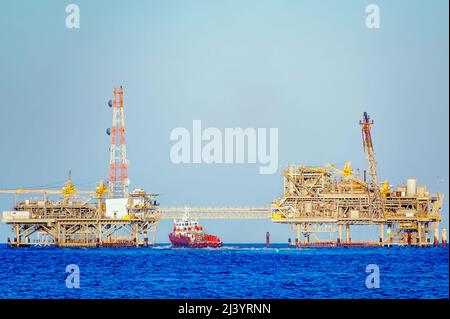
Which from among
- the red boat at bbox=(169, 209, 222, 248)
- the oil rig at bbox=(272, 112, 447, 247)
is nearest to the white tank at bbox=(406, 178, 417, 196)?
the oil rig at bbox=(272, 112, 447, 247)

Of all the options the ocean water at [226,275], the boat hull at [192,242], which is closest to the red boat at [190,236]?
the boat hull at [192,242]

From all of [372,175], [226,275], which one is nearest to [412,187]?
[372,175]

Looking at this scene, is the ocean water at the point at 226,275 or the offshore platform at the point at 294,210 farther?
the offshore platform at the point at 294,210

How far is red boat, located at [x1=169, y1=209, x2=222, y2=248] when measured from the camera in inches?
6043

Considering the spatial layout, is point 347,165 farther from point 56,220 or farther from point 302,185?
point 56,220

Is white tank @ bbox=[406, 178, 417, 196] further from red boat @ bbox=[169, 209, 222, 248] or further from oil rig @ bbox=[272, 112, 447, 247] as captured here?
red boat @ bbox=[169, 209, 222, 248]

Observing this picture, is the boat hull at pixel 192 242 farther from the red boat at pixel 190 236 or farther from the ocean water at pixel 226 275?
the ocean water at pixel 226 275

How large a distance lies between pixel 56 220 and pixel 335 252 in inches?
1544

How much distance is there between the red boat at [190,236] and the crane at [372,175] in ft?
81.1

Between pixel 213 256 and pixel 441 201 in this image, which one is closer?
pixel 213 256

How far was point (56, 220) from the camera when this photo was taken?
5891 inches

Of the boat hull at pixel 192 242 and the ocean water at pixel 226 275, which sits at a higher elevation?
the boat hull at pixel 192 242

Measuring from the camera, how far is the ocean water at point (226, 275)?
7612cm
